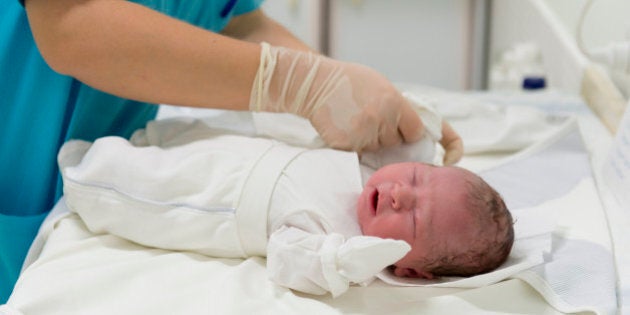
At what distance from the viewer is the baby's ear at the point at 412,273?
2.80 ft

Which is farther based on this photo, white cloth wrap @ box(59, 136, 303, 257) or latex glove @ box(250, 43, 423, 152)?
latex glove @ box(250, 43, 423, 152)

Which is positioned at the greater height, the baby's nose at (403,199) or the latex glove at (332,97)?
the latex glove at (332,97)

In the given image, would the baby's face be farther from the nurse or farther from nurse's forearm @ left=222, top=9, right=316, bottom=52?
nurse's forearm @ left=222, top=9, right=316, bottom=52

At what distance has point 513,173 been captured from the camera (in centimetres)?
124

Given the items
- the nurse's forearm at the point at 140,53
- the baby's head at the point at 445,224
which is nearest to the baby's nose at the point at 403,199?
the baby's head at the point at 445,224

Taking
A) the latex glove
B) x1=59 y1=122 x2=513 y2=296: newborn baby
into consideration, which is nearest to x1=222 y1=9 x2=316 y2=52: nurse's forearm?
the latex glove

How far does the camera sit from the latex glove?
0.96 meters

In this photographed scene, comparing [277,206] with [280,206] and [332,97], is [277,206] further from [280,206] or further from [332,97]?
[332,97]

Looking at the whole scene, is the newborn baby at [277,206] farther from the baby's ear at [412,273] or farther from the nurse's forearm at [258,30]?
the nurse's forearm at [258,30]

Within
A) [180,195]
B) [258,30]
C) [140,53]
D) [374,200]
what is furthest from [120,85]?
[258,30]

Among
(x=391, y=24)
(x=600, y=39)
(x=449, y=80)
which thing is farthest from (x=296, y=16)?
(x=600, y=39)

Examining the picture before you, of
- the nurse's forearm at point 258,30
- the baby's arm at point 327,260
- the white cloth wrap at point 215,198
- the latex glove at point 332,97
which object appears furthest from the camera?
the nurse's forearm at point 258,30

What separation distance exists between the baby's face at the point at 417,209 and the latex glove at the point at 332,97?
3.9 inches

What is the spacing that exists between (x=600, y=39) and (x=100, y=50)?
1402 millimetres
